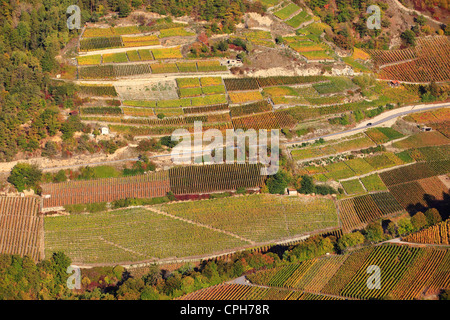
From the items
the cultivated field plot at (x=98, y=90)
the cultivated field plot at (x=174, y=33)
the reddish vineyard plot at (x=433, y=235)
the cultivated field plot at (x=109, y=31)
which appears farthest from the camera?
the cultivated field plot at (x=174, y=33)

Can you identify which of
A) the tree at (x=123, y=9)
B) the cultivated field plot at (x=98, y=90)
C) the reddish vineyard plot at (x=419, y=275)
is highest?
the tree at (x=123, y=9)

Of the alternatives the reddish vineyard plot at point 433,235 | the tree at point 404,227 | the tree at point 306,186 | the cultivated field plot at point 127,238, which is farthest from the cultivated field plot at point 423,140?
the cultivated field plot at point 127,238

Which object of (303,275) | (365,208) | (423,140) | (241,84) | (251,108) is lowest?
(303,275)

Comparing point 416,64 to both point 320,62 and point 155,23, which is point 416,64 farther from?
point 155,23

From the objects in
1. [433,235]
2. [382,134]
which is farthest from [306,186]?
[382,134]

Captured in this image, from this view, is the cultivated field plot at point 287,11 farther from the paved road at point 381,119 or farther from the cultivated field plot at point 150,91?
the cultivated field plot at point 150,91

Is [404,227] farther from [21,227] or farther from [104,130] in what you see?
[21,227]

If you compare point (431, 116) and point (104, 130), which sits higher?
point (431, 116)
